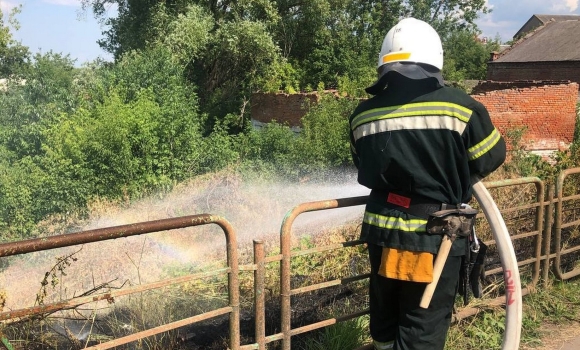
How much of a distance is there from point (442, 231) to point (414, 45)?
907mm

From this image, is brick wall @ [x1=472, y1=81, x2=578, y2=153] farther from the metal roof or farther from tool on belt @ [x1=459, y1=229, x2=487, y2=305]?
tool on belt @ [x1=459, y1=229, x2=487, y2=305]

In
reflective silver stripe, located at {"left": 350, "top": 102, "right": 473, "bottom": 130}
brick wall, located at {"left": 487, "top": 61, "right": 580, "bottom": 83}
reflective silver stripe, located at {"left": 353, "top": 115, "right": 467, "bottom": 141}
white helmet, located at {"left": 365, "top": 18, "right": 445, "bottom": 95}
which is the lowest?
reflective silver stripe, located at {"left": 353, "top": 115, "right": 467, "bottom": 141}

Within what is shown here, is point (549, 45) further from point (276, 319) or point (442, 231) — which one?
point (442, 231)

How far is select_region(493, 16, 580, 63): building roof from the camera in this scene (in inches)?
1069

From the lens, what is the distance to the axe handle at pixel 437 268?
2.47 m

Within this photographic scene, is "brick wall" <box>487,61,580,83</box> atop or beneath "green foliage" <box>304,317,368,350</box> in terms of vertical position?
atop

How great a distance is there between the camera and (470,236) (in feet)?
8.79

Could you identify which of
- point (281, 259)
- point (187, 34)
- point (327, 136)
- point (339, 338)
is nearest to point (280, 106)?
point (187, 34)

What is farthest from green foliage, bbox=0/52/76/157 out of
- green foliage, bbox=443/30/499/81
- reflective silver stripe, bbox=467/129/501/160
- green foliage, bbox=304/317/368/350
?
green foliage, bbox=443/30/499/81

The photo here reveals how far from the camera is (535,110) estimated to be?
16.1 metres

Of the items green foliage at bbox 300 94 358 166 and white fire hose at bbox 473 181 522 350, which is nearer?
white fire hose at bbox 473 181 522 350

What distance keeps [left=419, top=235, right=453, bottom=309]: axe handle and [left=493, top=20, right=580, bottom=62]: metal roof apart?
90.0 ft

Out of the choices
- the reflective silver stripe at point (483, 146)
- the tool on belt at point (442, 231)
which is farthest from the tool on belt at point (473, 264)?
the reflective silver stripe at point (483, 146)

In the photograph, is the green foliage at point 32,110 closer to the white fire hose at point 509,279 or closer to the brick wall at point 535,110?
the brick wall at point 535,110
